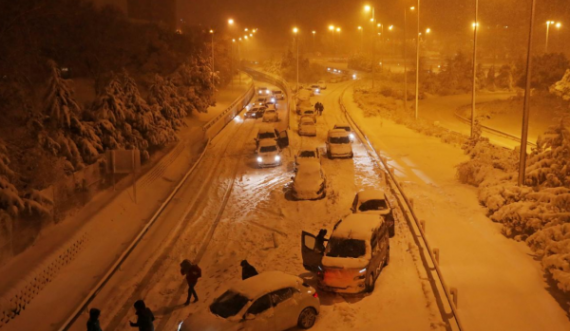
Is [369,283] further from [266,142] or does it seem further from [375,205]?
[266,142]

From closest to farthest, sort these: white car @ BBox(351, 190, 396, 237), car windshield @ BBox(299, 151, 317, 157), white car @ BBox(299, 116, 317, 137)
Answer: white car @ BBox(351, 190, 396, 237), car windshield @ BBox(299, 151, 317, 157), white car @ BBox(299, 116, 317, 137)

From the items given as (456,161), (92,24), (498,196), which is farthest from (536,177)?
(92,24)

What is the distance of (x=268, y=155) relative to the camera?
105ft

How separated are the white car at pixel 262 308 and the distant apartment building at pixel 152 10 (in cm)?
8033

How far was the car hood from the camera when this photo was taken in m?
11.2

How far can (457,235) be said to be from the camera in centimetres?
1895

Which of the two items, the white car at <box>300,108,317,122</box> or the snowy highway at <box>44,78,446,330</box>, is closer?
the snowy highway at <box>44,78,446,330</box>

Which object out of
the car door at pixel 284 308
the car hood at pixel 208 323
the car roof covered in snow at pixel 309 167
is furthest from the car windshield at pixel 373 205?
the car hood at pixel 208 323

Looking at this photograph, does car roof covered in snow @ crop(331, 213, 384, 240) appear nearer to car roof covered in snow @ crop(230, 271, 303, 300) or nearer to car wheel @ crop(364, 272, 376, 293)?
car wheel @ crop(364, 272, 376, 293)

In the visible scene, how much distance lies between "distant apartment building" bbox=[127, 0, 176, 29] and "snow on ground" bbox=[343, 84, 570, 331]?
230 feet

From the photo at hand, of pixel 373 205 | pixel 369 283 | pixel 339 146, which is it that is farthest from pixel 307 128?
pixel 369 283

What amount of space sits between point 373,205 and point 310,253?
513cm

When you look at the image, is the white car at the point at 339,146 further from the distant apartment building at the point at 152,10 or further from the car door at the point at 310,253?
the distant apartment building at the point at 152,10

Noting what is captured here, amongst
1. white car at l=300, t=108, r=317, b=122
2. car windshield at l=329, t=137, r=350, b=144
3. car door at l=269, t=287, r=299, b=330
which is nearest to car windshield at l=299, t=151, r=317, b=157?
car windshield at l=329, t=137, r=350, b=144
